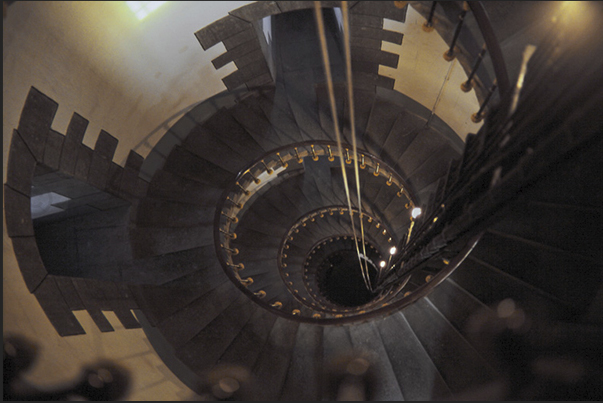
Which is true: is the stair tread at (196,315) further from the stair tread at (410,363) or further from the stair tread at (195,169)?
the stair tread at (410,363)

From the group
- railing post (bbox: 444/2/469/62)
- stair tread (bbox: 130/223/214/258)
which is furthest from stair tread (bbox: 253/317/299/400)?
railing post (bbox: 444/2/469/62)

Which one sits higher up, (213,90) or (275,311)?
(213,90)

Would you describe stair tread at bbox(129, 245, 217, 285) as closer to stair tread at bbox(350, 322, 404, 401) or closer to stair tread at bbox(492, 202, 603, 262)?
stair tread at bbox(350, 322, 404, 401)

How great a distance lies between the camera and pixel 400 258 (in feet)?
17.2

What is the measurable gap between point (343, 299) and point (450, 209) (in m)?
8.39

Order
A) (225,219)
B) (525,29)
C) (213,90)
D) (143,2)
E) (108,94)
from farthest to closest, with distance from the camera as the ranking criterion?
1. (225,219)
2. (213,90)
3. (108,94)
4. (143,2)
5. (525,29)

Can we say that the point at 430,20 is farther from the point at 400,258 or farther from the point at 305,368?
the point at 305,368

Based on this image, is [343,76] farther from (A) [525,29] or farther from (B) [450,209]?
(B) [450,209]

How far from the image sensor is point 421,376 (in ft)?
14.9

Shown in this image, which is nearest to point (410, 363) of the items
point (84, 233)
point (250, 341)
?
point (250, 341)

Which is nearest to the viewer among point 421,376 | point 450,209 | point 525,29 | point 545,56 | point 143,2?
point 545,56

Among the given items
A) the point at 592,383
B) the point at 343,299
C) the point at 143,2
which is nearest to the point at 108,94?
the point at 143,2

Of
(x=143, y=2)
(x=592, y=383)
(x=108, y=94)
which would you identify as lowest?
(x=592, y=383)

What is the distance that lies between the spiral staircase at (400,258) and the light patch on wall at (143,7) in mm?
1858
